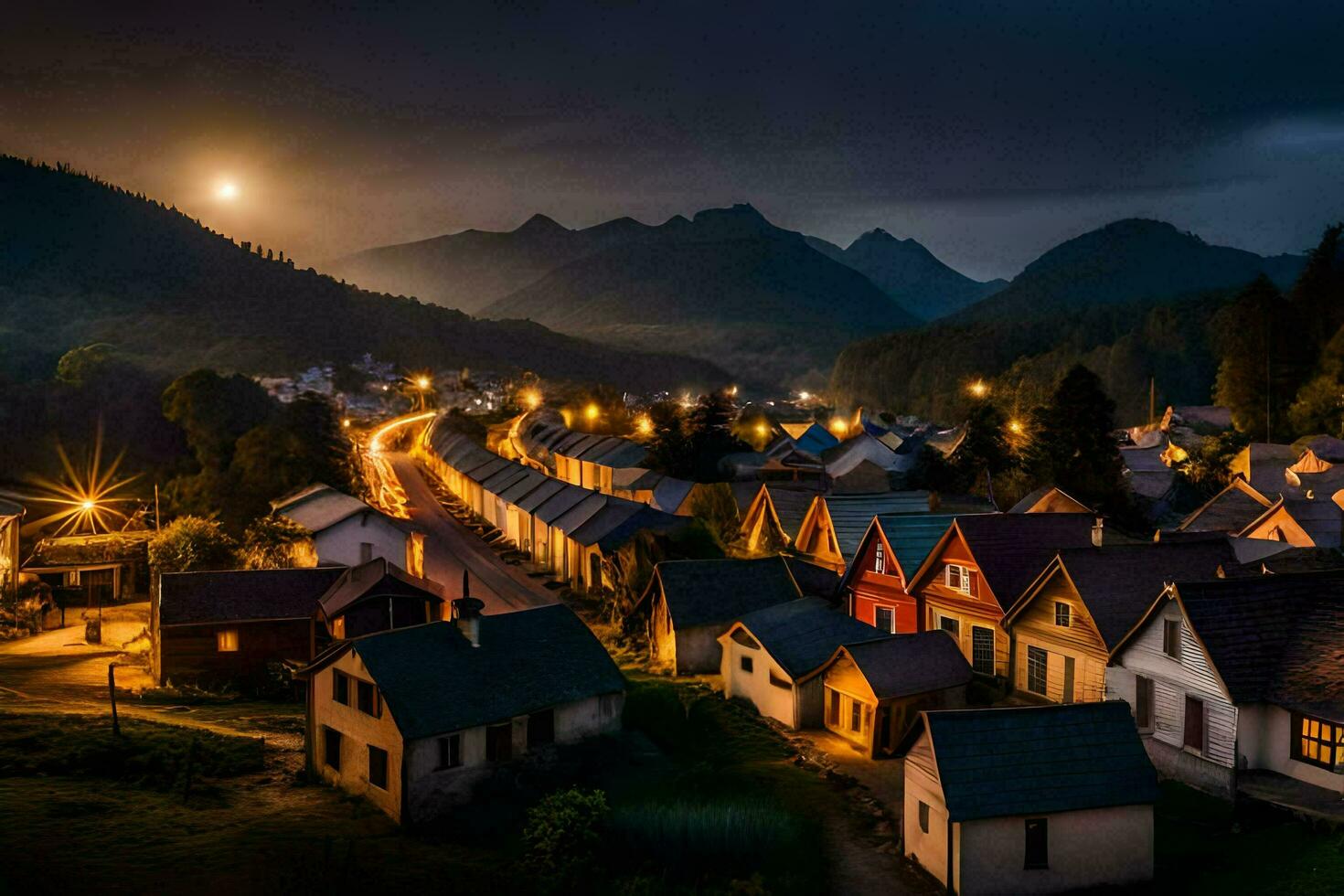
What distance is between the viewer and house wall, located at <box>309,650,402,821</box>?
26.2 metres

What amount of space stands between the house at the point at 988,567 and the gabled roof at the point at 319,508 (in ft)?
99.9

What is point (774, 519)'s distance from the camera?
52656 mm

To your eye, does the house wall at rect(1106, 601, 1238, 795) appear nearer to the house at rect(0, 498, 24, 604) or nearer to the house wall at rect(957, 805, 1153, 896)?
the house wall at rect(957, 805, 1153, 896)

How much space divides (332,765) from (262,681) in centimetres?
1535

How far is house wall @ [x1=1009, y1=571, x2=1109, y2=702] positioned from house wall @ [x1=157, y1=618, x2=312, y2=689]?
1058 inches

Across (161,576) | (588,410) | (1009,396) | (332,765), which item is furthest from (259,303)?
(332,765)

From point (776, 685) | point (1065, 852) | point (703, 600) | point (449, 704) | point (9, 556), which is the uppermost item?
point (9, 556)

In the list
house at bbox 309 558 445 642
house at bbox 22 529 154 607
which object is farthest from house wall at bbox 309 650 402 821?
house at bbox 22 529 154 607

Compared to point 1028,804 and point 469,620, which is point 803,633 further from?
point 1028,804

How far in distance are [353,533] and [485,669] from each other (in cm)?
2772

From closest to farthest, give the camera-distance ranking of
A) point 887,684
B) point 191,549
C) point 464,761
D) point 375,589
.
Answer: point 464,761 → point 887,684 → point 375,589 → point 191,549

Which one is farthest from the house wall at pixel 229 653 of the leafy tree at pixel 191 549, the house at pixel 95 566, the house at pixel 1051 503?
the house at pixel 1051 503

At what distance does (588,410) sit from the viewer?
117875 millimetres

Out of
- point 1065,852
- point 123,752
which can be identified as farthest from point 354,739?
point 1065,852
